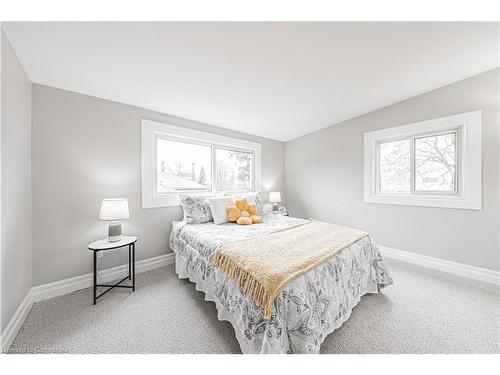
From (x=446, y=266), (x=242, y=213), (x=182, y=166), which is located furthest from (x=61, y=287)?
(x=446, y=266)

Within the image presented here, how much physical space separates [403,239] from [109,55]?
13.4ft

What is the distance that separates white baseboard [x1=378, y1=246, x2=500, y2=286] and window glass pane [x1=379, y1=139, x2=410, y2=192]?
3.10 feet

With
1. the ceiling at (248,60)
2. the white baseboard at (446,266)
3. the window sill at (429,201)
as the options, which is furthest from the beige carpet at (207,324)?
the ceiling at (248,60)

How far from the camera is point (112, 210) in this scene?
1918mm

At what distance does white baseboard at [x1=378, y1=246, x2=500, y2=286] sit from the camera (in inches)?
86.0

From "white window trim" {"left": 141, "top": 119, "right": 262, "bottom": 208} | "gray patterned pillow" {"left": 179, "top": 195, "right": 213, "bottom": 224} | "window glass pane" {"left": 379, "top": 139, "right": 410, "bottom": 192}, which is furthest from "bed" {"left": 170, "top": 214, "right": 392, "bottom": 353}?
"window glass pane" {"left": 379, "top": 139, "right": 410, "bottom": 192}

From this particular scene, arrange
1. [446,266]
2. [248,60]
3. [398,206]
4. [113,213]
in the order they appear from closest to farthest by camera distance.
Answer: [248,60], [113,213], [446,266], [398,206]

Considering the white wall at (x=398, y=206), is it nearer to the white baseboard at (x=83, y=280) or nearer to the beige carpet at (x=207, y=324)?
the beige carpet at (x=207, y=324)

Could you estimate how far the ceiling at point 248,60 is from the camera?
1415mm

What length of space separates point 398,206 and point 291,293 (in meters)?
2.70

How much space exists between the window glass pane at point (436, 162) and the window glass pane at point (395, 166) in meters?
0.12

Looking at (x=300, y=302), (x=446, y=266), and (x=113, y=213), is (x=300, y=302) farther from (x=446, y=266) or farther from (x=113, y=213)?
(x=446, y=266)

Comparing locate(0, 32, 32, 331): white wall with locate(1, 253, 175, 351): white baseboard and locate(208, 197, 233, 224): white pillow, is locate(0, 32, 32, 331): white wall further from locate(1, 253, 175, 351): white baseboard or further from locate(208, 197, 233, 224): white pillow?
locate(208, 197, 233, 224): white pillow
